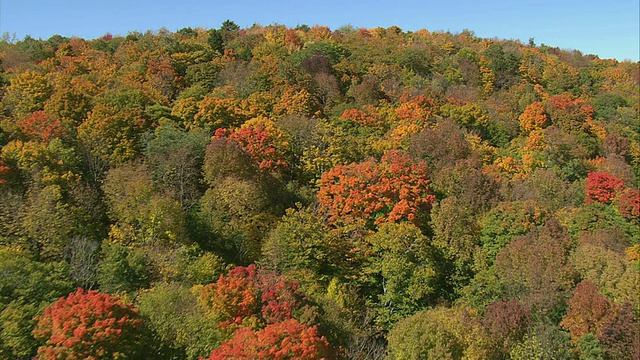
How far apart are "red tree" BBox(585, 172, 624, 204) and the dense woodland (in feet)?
0.57

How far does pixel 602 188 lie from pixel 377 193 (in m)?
20.9

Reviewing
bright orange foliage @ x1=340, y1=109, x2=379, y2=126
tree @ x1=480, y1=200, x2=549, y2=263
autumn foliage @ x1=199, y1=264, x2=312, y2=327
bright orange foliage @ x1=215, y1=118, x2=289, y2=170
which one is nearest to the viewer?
autumn foliage @ x1=199, y1=264, x2=312, y2=327

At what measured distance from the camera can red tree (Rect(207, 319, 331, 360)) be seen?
58.8ft

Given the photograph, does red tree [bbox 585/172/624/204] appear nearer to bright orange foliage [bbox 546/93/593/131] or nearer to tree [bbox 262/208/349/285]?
bright orange foliage [bbox 546/93/593/131]

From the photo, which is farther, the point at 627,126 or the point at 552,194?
the point at 627,126

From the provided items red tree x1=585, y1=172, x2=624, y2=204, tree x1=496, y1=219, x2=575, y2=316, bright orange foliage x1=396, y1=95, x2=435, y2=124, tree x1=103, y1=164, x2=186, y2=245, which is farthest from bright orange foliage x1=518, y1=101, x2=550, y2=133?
tree x1=103, y1=164, x2=186, y2=245

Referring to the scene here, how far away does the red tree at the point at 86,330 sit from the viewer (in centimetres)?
1723

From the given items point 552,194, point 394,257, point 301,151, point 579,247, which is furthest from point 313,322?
point 552,194

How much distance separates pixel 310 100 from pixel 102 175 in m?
25.1

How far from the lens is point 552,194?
43.3m

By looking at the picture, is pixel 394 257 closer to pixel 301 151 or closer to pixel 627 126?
pixel 301 151

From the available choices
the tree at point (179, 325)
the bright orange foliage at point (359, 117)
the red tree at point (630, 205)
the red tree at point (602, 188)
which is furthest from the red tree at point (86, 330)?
the red tree at point (602, 188)

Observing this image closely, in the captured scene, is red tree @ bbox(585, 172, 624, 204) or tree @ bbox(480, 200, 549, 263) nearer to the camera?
tree @ bbox(480, 200, 549, 263)

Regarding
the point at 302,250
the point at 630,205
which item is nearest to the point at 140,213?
the point at 302,250
